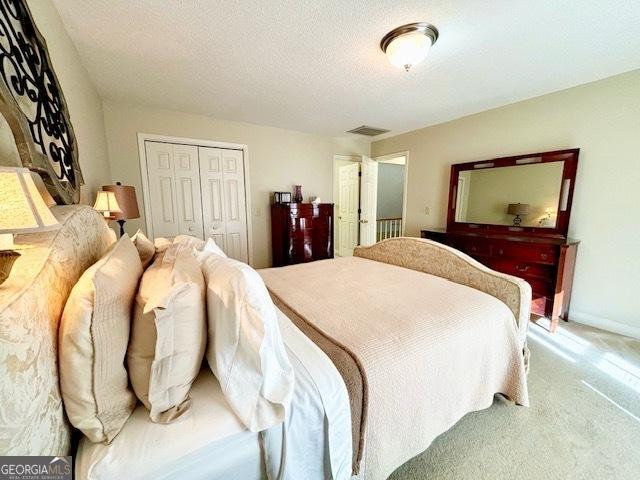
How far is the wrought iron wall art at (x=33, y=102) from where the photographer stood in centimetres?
92

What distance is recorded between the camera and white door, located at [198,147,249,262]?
3.58 m

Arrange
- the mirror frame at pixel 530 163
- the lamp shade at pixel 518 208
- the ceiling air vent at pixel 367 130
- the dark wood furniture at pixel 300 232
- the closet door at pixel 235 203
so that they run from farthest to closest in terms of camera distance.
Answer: the ceiling air vent at pixel 367 130, the dark wood furniture at pixel 300 232, the closet door at pixel 235 203, the lamp shade at pixel 518 208, the mirror frame at pixel 530 163

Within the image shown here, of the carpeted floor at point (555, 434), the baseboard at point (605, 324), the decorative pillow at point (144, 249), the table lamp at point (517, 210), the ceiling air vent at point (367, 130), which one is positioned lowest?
the carpeted floor at point (555, 434)

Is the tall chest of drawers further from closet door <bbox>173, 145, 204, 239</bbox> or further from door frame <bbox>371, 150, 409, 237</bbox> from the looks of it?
closet door <bbox>173, 145, 204, 239</bbox>

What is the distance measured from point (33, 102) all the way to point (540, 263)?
3.86 metres

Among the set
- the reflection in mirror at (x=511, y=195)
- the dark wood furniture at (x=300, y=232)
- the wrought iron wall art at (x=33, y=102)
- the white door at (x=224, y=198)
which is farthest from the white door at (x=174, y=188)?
the reflection in mirror at (x=511, y=195)

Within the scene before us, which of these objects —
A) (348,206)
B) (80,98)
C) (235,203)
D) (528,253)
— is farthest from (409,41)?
(348,206)

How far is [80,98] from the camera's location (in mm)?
2035

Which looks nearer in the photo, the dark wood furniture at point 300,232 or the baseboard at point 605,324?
the baseboard at point 605,324

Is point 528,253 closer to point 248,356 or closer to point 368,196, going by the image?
point 368,196

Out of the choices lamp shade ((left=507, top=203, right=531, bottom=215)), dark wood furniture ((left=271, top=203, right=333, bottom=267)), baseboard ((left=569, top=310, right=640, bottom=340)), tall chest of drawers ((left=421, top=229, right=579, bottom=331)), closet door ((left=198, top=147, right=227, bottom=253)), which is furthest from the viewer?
dark wood furniture ((left=271, top=203, right=333, bottom=267))

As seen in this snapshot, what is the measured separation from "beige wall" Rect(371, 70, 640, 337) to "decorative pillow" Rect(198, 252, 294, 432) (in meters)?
3.30

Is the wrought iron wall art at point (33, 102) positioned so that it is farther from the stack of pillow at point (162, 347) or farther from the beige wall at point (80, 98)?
the stack of pillow at point (162, 347)

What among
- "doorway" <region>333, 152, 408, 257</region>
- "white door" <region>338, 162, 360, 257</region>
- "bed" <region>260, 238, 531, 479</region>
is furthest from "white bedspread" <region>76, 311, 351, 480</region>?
"white door" <region>338, 162, 360, 257</region>
